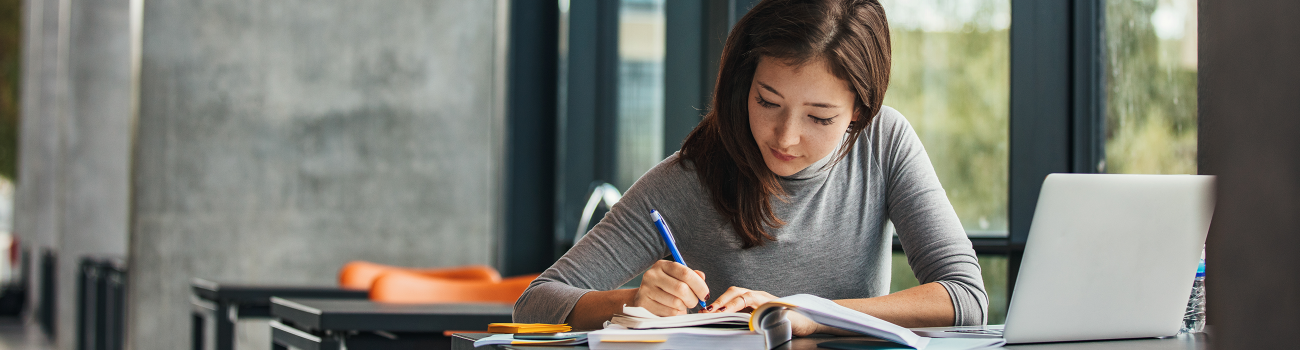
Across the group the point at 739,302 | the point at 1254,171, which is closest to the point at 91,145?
the point at 739,302

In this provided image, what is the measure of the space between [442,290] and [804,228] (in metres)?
1.46

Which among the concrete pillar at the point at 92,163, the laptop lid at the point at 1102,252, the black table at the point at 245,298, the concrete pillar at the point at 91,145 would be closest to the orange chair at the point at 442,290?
the black table at the point at 245,298

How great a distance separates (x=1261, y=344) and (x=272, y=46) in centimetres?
434

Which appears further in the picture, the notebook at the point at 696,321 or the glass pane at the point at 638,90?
the glass pane at the point at 638,90

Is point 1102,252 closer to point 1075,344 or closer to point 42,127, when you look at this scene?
point 1075,344

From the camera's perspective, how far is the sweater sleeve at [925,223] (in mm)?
1370

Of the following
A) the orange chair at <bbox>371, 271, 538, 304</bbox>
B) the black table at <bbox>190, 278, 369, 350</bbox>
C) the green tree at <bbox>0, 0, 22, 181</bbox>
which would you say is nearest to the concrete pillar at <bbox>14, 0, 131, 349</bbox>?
the black table at <bbox>190, 278, 369, 350</bbox>

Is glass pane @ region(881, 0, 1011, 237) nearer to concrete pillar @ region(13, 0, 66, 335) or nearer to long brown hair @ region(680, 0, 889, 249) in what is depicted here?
long brown hair @ region(680, 0, 889, 249)

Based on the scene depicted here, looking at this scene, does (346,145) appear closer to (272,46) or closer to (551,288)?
(272,46)

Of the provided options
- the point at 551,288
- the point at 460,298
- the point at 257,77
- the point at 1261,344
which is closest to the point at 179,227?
the point at 257,77

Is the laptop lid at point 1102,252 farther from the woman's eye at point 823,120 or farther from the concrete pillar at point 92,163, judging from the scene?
the concrete pillar at point 92,163

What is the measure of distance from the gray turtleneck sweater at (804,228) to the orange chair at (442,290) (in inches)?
44.2

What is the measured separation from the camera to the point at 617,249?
1538mm

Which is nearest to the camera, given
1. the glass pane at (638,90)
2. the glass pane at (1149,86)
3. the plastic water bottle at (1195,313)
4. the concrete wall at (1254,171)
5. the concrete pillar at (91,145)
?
the concrete wall at (1254,171)
